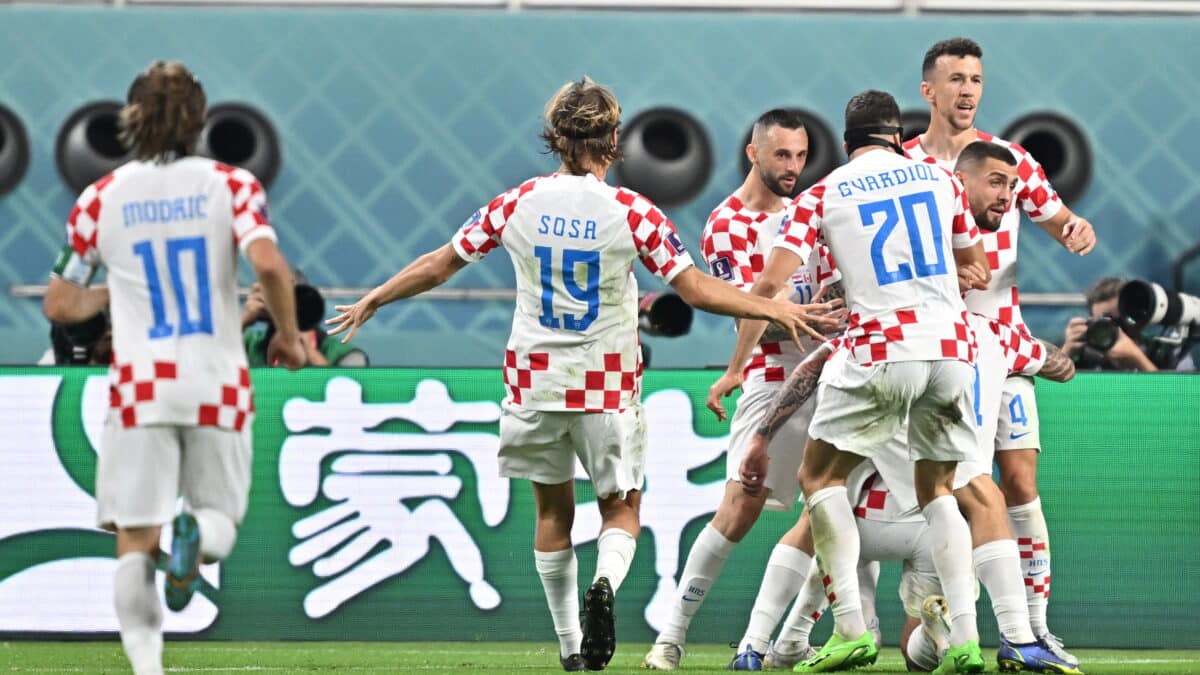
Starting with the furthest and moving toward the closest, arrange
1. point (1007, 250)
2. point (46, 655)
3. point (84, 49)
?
point (84, 49), point (46, 655), point (1007, 250)

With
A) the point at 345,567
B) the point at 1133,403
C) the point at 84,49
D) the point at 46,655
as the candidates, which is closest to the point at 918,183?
the point at 1133,403

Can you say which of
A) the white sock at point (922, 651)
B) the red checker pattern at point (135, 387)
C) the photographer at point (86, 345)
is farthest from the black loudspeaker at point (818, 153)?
the red checker pattern at point (135, 387)

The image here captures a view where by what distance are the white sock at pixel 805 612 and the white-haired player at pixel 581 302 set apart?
3.53ft

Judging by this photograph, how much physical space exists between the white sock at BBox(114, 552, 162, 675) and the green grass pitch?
1.79 metres

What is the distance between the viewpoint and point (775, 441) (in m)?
7.00

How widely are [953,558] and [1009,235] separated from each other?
1434mm

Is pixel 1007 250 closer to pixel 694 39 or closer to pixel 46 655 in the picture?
pixel 46 655

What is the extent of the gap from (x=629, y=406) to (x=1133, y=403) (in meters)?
3.29

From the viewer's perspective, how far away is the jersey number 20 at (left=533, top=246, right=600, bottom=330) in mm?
6086

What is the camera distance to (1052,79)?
14.6m

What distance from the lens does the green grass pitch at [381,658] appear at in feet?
22.9

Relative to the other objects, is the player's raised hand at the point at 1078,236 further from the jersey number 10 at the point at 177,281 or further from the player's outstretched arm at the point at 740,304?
the jersey number 10 at the point at 177,281

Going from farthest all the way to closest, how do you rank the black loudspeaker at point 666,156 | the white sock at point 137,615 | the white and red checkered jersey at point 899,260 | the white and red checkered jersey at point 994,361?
1. the black loudspeaker at point 666,156
2. the white and red checkered jersey at point 994,361
3. the white and red checkered jersey at point 899,260
4. the white sock at point 137,615

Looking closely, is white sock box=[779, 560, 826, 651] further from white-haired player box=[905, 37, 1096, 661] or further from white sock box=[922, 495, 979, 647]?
white sock box=[922, 495, 979, 647]
